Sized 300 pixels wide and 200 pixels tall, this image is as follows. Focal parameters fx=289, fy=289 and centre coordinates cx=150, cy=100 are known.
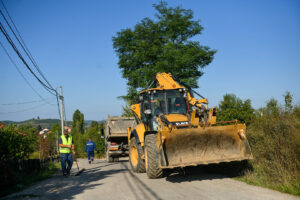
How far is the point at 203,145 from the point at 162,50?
14592 mm

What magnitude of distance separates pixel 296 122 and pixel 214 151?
221 cm

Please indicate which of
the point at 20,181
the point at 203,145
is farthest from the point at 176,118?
the point at 20,181

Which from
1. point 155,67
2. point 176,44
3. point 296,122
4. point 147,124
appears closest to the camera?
point 296,122

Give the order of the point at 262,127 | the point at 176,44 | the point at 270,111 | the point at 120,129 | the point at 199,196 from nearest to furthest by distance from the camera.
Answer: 1. the point at 199,196
2. the point at 262,127
3. the point at 270,111
4. the point at 120,129
5. the point at 176,44

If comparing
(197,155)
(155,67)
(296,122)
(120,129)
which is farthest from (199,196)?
(155,67)

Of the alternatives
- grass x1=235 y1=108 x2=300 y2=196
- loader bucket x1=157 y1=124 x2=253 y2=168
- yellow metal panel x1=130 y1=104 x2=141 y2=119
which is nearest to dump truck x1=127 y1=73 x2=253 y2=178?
loader bucket x1=157 y1=124 x2=253 y2=168

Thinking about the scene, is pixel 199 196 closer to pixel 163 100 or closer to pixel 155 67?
pixel 163 100

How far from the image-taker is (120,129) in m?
17.4

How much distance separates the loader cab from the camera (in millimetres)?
9422

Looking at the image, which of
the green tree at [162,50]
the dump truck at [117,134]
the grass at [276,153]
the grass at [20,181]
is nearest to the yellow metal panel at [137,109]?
the grass at [276,153]

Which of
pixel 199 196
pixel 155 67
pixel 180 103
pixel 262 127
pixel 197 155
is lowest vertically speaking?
pixel 199 196

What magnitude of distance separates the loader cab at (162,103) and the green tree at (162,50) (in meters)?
10.7

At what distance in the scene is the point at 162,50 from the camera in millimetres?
21688

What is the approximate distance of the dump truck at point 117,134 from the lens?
17.3m
